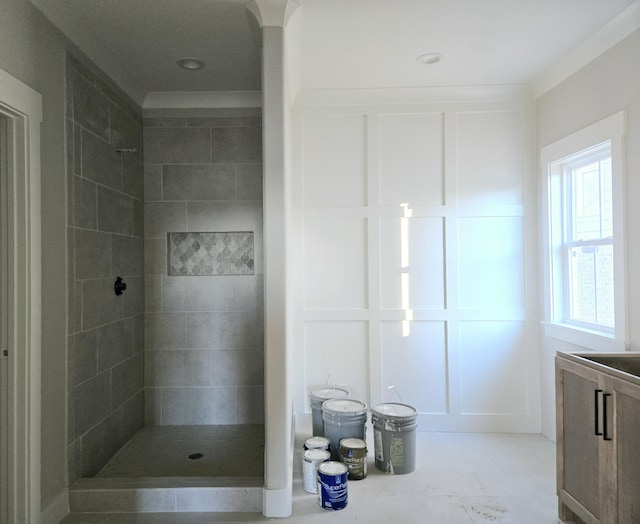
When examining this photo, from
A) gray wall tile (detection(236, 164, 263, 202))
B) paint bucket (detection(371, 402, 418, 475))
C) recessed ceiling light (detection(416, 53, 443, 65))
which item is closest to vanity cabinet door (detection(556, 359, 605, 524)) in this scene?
paint bucket (detection(371, 402, 418, 475))

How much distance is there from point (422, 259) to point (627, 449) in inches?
75.1

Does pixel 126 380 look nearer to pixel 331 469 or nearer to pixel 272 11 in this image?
pixel 331 469

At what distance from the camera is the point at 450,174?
3.44m

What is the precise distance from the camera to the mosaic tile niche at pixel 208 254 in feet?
11.7

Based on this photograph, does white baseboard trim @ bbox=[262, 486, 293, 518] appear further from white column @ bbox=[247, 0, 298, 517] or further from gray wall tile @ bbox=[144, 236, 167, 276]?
gray wall tile @ bbox=[144, 236, 167, 276]

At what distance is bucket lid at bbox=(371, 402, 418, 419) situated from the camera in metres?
2.75

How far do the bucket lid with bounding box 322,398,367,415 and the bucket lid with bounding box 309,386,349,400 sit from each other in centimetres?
17

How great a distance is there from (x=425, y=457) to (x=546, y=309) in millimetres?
1453

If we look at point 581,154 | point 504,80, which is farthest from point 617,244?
point 504,80

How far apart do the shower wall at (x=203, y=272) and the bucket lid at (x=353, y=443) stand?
1.06m

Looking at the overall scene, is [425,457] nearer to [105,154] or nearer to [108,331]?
[108,331]

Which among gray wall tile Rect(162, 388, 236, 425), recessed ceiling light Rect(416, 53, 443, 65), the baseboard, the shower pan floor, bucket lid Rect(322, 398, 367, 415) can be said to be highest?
recessed ceiling light Rect(416, 53, 443, 65)

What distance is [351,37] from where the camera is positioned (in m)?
2.62

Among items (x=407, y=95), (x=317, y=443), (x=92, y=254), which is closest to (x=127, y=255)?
(x=92, y=254)
